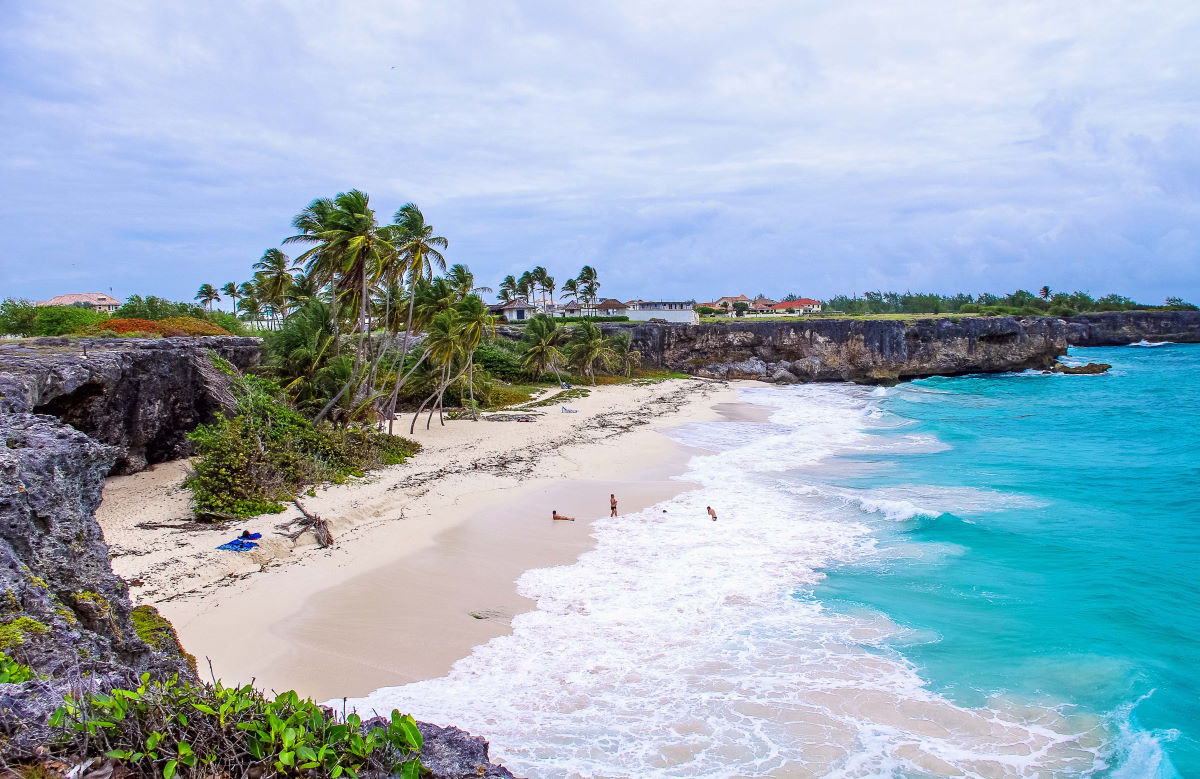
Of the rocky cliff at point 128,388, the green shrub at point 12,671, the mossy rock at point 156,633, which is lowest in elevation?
the mossy rock at point 156,633

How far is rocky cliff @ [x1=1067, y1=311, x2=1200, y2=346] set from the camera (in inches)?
4178

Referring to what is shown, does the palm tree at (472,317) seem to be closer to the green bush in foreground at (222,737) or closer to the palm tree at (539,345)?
the palm tree at (539,345)

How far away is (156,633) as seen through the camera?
6297 millimetres

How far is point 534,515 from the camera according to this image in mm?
16531

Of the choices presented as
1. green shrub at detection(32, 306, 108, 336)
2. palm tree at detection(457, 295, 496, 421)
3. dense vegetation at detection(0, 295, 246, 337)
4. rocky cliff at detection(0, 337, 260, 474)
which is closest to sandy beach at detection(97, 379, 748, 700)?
rocky cliff at detection(0, 337, 260, 474)

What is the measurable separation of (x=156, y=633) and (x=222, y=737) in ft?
11.4

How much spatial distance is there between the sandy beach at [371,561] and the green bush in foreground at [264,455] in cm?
59

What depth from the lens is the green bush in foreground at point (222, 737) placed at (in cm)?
346

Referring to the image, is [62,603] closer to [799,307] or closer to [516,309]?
[516,309]

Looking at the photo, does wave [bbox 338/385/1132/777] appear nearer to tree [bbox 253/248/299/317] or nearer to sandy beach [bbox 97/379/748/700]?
sandy beach [bbox 97/379/748/700]

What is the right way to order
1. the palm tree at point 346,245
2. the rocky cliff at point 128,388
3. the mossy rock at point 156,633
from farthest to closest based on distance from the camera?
1. the palm tree at point 346,245
2. the rocky cliff at point 128,388
3. the mossy rock at point 156,633

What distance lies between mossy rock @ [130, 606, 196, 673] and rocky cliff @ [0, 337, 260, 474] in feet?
22.5

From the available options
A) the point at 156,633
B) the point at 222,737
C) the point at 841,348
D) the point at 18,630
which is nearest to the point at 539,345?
the point at 841,348

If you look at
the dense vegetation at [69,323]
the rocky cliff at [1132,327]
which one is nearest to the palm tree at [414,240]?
the dense vegetation at [69,323]
